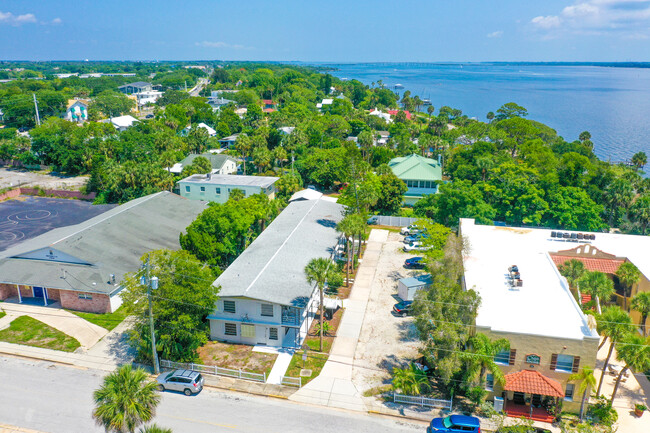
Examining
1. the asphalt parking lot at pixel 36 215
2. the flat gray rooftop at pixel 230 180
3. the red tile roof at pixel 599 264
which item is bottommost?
the asphalt parking lot at pixel 36 215

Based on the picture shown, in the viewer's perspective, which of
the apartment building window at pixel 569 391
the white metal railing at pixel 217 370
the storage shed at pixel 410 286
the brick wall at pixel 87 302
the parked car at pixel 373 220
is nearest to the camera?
the apartment building window at pixel 569 391

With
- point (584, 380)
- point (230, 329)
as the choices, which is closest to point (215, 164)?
point (230, 329)

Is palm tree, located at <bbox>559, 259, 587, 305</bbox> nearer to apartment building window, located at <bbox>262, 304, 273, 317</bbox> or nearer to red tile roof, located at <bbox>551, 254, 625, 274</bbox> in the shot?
red tile roof, located at <bbox>551, 254, 625, 274</bbox>

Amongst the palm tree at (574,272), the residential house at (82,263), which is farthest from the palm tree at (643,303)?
the residential house at (82,263)

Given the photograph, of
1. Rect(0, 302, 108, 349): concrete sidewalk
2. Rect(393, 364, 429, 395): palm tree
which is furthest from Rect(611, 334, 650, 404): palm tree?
Rect(0, 302, 108, 349): concrete sidewalk

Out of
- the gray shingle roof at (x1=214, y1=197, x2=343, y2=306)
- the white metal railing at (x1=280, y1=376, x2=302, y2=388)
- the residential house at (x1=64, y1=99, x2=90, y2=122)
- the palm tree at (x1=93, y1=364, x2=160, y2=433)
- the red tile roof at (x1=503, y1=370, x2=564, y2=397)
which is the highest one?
the residential house at (x1=64, y1=99, x2=90, y2=122)

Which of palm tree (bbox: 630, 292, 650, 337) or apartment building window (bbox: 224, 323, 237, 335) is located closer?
palm tree (bbox: 630, 292, 650, 337)

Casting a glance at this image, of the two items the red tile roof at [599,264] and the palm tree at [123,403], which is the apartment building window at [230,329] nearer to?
the palm tree at [123,403]
